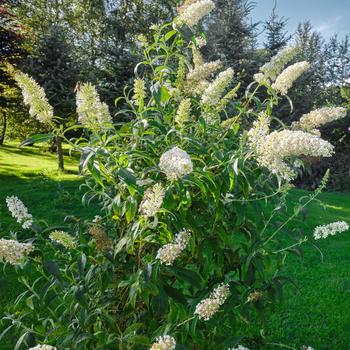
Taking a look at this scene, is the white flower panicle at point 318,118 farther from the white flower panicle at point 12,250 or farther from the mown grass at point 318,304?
the white flower panicle at point 12,250

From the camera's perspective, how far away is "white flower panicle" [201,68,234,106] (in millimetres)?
2184

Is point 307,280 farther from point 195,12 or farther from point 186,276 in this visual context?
point 195,12

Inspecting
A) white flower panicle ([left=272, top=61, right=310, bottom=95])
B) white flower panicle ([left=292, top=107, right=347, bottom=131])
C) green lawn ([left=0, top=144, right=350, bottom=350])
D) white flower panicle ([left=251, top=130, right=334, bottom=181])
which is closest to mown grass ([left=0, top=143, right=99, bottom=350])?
green lawn ([left=0, top=144, right=350, bottom=350])

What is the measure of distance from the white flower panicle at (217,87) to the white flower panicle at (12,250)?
1154 mm

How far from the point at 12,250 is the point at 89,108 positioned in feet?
2.37

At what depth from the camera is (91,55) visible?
2003 cm

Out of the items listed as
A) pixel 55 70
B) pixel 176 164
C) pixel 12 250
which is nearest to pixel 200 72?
pixel 176 164

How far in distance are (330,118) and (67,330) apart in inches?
69.5

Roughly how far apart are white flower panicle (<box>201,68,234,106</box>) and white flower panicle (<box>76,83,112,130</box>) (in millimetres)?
552

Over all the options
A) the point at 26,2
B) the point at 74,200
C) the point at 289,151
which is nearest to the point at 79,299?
the point at 289,151

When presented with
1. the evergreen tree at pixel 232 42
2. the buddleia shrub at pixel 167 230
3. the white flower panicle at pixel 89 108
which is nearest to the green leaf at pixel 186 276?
the buddleia shrub at pixel 167 230

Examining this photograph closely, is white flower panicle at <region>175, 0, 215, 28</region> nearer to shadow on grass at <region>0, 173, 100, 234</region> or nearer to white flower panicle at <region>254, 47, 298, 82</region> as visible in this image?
white flower panicle at <region>254, 47, 298, 82</region>

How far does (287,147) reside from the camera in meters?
1.58

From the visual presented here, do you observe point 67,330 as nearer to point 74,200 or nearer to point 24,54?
point 74,200
